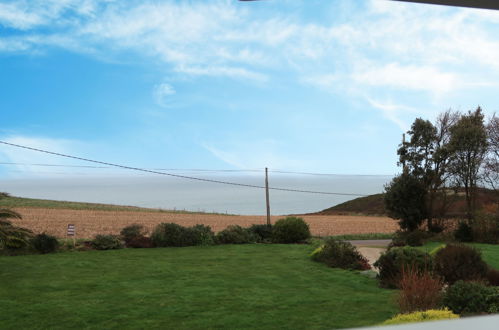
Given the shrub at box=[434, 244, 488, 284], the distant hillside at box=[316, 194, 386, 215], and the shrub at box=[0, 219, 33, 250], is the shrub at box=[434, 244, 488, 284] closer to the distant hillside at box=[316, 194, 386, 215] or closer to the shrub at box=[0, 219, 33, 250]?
the shrub at box=[0, 219, 33, 250]

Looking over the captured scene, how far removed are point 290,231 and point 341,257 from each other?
17.8 feet

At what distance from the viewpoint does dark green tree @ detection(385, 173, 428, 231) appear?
18.5 meters

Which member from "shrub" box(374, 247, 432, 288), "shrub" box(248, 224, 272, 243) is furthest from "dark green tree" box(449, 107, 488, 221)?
"shrub" box(374, 247, 432, 288)

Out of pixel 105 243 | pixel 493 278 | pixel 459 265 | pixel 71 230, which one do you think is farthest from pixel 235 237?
pixel 493 278

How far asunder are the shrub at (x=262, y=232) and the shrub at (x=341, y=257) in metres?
4.90

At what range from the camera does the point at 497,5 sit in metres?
2.44

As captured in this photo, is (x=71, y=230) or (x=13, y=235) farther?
(x=71, y=230)

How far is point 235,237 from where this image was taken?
15797 mm

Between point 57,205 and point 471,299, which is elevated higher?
point 57,205

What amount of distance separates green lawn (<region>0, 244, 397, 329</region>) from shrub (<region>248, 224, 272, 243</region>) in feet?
14.1

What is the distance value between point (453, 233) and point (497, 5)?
52.3ft

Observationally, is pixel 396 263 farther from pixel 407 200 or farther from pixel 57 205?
pixel 57 205

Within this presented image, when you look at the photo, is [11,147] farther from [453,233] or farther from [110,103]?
[453,233]

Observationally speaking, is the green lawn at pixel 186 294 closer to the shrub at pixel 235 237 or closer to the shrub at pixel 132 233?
the shrub at pixel 132 233
